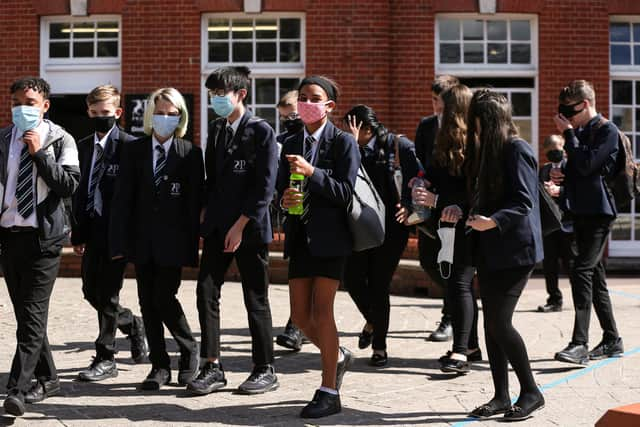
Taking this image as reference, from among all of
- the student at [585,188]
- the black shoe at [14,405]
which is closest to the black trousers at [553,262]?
the student at [585,188]

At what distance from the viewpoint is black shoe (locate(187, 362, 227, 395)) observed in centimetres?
643

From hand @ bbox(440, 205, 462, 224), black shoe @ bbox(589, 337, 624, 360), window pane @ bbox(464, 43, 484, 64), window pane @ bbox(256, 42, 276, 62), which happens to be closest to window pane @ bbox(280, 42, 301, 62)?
window pane @ bbox(256, 42, 276, 62)

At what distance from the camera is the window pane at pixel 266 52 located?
48.0 feet

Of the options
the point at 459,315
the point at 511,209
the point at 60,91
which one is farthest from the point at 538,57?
the point at 511,209

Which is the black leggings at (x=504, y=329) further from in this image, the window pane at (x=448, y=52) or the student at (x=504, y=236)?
the window pane at (x=448, y=52)

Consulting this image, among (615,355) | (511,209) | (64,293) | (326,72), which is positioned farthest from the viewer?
(326,72)

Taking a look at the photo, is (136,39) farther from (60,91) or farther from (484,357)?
(484,357)

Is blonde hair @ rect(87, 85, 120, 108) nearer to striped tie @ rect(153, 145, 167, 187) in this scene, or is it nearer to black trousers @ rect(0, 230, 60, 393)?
striped tie @ rect(153, 145, 167, 187)

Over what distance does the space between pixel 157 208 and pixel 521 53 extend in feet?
30.5

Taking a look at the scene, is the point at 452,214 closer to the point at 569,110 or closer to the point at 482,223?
the point at 482,223

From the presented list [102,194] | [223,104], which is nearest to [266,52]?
[102,194]

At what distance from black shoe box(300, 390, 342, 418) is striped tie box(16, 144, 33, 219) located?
209 centimetres

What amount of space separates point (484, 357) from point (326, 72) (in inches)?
283

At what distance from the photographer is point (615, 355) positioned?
25.6 ft
